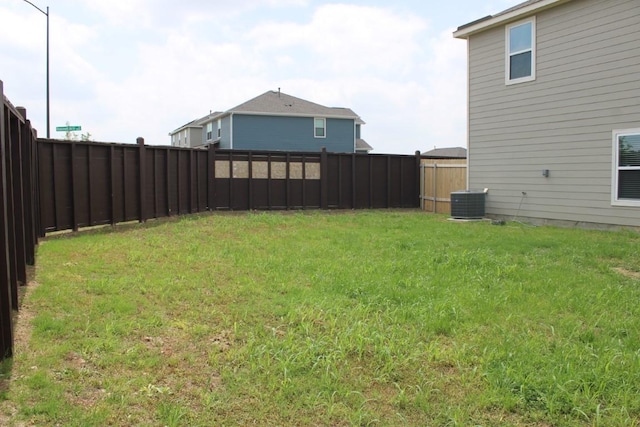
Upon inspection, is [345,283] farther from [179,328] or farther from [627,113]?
[627,113]

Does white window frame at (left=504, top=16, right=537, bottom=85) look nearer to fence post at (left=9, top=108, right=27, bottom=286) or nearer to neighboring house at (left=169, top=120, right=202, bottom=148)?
fence post at (left=9, top=108, right=27, bottom=286)

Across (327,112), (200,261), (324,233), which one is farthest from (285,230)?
(327,112)

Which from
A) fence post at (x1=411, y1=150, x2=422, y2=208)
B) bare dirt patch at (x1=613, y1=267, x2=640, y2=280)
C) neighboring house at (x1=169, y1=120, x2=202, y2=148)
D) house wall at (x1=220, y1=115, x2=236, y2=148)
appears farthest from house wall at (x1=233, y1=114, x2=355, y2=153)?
bare dirt patch at (x1=613, y1=267, x2=640, y2=280)

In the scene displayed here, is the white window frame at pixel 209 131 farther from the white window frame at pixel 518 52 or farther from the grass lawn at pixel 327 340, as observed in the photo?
the grass lawn at pixel 327 340

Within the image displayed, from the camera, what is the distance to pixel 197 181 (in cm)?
1476

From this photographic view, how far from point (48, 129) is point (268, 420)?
19.0 metres

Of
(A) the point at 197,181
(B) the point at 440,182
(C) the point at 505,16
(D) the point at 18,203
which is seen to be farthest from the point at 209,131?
(D) the point at 18,203

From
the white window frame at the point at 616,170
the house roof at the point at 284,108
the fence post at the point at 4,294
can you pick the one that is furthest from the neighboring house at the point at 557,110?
the house roof at the point at 284,108

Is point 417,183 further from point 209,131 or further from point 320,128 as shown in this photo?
point 209,131

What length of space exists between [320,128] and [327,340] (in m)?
29.8

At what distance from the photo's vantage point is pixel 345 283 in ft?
19.3

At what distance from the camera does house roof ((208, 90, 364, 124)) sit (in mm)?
32156

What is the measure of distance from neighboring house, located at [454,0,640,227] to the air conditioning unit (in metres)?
0.49

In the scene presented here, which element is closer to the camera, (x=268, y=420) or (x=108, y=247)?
(x=268, y=420)
